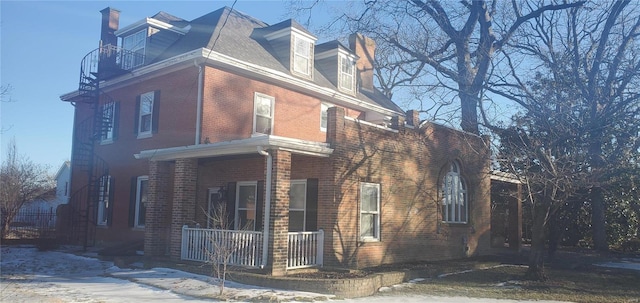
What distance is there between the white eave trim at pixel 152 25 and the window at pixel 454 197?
1073 centimetres

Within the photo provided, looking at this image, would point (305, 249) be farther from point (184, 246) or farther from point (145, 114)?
point (145, 114)

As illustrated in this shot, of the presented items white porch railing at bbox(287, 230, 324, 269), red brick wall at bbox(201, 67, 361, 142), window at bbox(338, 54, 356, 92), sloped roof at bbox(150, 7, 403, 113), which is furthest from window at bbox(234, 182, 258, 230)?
window at bbox(338, 54, 356, 92)

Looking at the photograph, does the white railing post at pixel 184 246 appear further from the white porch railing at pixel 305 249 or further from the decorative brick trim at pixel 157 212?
the white porch railing at pixel 305 249

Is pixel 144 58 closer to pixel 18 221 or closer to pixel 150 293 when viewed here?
pixel 150 293

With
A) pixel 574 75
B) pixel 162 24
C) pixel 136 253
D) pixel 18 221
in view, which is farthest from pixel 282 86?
pixel 18 221

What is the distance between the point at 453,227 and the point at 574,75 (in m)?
6.62

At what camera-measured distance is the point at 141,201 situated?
1759 cm

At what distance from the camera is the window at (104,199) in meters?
19.0

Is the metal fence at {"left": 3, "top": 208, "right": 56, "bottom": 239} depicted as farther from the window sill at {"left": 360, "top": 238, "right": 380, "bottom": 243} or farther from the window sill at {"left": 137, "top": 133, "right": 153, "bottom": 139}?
the window sill at {"left": 360, "top": 238, "right": 380, "bottom": 243}

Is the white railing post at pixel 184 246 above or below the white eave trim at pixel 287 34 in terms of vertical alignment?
below

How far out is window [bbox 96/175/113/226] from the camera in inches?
747

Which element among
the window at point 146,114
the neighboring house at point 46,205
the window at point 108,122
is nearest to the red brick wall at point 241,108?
the window at point 146,114

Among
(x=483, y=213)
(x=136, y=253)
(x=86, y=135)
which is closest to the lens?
(x=136, y=253)

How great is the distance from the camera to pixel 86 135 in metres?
20.7
